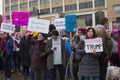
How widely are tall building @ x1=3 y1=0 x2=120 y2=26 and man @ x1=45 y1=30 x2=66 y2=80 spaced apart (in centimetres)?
4954

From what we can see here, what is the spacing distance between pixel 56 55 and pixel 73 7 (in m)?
66.2

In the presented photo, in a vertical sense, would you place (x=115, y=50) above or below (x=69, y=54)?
above

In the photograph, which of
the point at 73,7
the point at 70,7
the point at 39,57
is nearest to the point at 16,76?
the point at 39,57

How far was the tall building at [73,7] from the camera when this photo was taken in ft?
216

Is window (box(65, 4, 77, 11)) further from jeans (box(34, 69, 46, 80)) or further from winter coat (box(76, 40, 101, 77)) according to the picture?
winter coat (box(76, 40, 101, 77))

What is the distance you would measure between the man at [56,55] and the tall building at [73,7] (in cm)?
4954

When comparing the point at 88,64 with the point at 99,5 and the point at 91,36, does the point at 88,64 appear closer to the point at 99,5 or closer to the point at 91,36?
the point at 91,36

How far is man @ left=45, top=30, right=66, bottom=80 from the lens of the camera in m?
8.89

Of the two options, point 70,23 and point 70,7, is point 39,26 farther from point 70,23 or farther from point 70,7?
point 70,7

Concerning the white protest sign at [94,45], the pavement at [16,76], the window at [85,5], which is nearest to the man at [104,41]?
the white protest sign at [94,45]

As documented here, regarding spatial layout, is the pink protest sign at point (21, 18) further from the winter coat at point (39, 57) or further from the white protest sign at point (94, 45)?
the white protest sign at point (94, 45)

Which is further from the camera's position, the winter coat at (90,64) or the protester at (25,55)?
the protester at (25,55)

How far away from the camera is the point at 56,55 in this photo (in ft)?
29.5

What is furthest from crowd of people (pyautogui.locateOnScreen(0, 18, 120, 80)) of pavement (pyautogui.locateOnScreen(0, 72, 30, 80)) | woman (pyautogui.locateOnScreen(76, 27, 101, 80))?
pavement (pyautogui.locateOnScreen(0, 72, 30, 80))
